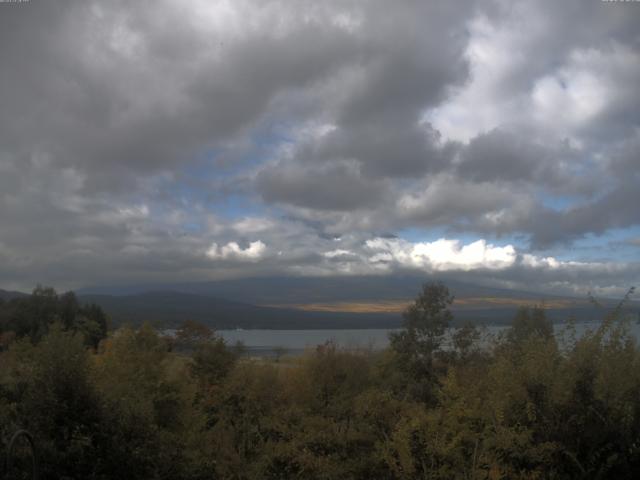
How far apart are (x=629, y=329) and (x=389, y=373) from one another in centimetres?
2256

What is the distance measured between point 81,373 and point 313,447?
32.1 ft

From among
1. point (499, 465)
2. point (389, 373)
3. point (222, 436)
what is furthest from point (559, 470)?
point (389, 373)

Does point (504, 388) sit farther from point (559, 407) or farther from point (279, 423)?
point (279, 423)

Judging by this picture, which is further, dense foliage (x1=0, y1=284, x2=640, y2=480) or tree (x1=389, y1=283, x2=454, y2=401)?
tree (x1=389, y1=283, x2=454, y2=401)

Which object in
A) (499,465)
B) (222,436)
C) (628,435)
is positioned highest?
(628,435)

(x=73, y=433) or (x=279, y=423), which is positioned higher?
(x=73, y=433)

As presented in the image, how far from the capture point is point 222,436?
23.9 metres

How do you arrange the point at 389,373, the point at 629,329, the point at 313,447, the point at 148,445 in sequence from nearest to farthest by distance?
1. the point at 148,445
2. the point at 629,329
3. the point at 313,447
4. the point at 389,373

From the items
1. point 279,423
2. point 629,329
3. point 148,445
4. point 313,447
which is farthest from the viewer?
point 279,423

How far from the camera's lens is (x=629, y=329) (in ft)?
44.7

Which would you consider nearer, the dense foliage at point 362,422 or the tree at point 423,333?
the dense foliage at point 362,422

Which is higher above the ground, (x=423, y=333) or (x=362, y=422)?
(x=423, y=333)

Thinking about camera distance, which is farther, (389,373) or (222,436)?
(389,373)

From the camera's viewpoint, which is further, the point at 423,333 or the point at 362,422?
the point at 423,333
